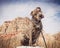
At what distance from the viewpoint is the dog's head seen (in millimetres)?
2814

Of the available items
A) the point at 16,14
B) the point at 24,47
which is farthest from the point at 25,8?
the point at 24,47

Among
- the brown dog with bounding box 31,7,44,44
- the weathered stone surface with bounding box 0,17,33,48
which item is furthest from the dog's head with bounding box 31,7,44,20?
the weathered stone surface with bounding box 0,17,33,48

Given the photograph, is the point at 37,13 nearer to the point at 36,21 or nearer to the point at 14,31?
the point at 36,21

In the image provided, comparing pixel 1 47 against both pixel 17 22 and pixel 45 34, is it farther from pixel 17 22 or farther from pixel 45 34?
pixel 45 34

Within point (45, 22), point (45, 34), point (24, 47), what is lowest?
point (24, 47)

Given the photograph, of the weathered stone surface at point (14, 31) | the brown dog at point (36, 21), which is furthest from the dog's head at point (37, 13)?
the weathered stone surface at point (14, 31)

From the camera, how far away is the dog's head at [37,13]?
281cm

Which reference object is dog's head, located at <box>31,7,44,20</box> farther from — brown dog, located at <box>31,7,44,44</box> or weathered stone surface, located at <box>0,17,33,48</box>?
weathered stone surface, located at <box>0,17,33,48</box>

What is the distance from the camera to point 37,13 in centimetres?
282

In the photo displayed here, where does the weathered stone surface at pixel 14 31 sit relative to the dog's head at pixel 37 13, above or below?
below

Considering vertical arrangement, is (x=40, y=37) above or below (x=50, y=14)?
below

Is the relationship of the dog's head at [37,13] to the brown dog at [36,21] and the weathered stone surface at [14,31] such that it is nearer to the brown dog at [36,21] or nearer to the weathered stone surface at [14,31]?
the brown dog at [36,21]

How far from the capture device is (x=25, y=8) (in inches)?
113

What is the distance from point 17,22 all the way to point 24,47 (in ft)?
1.30
